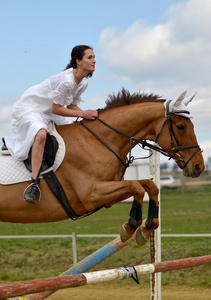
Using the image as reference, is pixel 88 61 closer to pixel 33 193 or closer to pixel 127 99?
pixel 127 99

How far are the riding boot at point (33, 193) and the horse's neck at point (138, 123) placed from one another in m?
0.98

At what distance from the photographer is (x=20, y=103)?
496 cm

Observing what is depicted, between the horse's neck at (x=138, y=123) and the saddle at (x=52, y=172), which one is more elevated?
the horse's neck at (x=138, y=123)

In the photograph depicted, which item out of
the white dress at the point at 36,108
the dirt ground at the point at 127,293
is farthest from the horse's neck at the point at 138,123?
the dirt ground at the point at 127,293

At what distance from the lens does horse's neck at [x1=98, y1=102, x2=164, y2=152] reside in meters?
4.79

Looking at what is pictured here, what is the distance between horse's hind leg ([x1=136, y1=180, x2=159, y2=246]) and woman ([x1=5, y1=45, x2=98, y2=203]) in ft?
3.34

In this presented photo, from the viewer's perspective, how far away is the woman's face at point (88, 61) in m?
4.86

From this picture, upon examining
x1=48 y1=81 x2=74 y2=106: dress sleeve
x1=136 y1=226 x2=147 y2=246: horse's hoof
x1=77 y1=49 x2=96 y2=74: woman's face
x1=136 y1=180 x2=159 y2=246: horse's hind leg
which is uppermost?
x1=77 y1=49 x2=96 y2=74: woman's face

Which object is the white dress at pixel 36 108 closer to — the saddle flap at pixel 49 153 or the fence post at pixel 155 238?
the saddle flap at pixel 49 153

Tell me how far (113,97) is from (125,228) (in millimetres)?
1549

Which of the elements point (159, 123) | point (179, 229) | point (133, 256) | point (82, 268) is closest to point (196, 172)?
point (159, 123)

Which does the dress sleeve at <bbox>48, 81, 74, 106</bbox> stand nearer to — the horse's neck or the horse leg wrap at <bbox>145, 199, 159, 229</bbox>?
the horse's neck

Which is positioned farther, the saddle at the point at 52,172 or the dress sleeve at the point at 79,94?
the dress sleeve at the point at 79,94

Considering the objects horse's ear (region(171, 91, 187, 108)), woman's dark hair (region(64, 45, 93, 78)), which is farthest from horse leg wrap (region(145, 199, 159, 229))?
woman's dark hair (region(64, 45, 93, 78))
